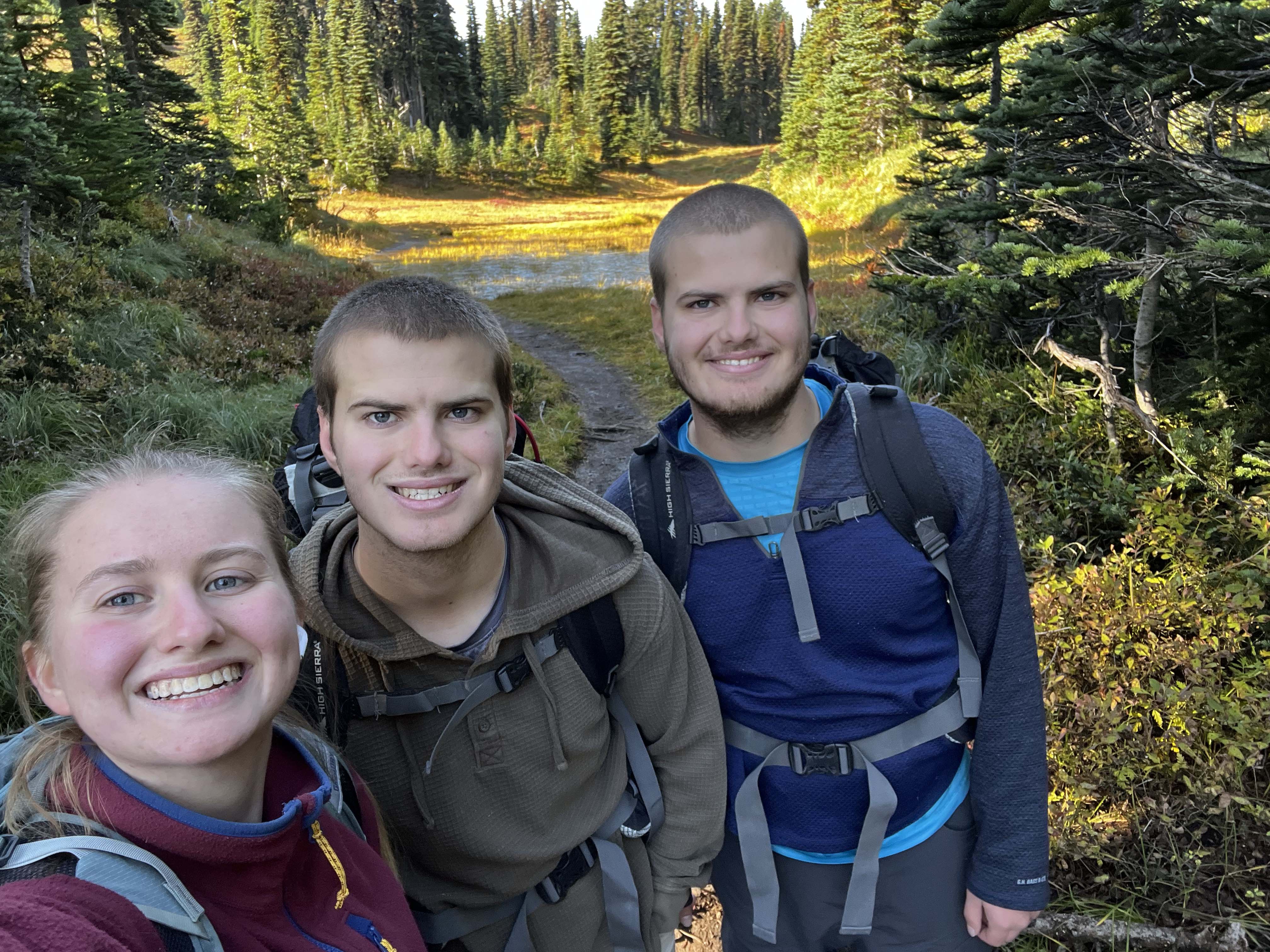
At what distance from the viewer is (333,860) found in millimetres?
1392

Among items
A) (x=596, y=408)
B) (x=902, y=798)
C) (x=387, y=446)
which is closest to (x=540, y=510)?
(x=387, y=446)

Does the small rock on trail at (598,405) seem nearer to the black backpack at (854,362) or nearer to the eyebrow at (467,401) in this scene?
the black backpack at (854,362)

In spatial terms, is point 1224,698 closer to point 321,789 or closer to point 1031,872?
point 1031,872

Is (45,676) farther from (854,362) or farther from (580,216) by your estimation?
(580,216)

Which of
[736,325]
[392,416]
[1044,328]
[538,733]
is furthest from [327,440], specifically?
[1044,328]

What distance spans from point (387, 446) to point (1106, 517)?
4.87 metres

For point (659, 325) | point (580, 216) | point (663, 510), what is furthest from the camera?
point (580, 216)

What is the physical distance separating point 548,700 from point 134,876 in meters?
0.92

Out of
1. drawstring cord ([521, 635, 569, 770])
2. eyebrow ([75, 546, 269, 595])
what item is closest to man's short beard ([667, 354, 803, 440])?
drawstring cord ([521, 635, 569, 770])

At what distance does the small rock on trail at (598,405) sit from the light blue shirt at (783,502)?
3482 mm

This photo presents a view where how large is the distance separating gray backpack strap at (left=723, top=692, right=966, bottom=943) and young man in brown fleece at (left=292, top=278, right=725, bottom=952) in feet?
0.41

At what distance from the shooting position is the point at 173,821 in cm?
116

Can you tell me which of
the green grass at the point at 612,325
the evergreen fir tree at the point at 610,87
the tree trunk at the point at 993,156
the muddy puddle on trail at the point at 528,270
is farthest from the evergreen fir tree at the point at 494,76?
the tree trunk at the point at 993,156

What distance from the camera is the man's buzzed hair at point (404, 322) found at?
5.86 ft
